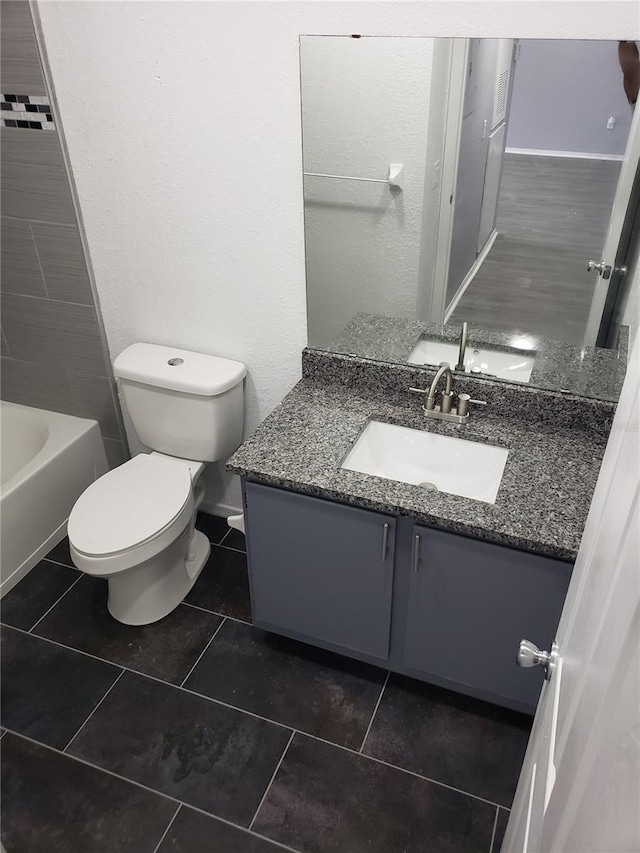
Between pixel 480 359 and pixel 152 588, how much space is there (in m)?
1.28

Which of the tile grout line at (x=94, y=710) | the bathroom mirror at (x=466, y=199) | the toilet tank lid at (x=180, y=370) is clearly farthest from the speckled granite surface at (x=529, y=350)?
the tile grout line at (x=94, y=710)

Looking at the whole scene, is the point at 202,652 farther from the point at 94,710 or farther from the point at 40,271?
the point at 40,271

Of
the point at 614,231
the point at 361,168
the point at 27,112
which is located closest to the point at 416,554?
the point at 614,231

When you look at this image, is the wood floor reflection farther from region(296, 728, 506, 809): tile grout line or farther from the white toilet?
region(296, 728, 506, 809): tile grout line

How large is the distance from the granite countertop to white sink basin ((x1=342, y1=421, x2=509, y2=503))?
0.09ft

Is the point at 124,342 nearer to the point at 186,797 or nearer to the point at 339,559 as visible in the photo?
the point at 339,559

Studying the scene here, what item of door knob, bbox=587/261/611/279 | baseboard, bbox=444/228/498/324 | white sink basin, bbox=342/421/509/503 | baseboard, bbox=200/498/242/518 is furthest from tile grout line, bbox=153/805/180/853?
door knob, bbox=587/261/611/279

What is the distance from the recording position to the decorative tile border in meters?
2.06

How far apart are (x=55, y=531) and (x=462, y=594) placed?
5.35ft

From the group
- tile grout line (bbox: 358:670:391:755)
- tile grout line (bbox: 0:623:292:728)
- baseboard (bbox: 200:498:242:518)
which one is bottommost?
tile grout line (bbox: 358:670:391:755)

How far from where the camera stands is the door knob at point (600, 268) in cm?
172

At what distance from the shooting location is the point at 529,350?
1896mm

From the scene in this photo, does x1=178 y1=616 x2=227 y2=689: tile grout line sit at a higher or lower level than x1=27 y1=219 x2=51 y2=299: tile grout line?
lower

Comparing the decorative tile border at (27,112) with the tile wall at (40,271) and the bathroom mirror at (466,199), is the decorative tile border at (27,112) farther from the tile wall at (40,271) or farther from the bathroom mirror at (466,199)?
the bathroom mirror at (466,199)
